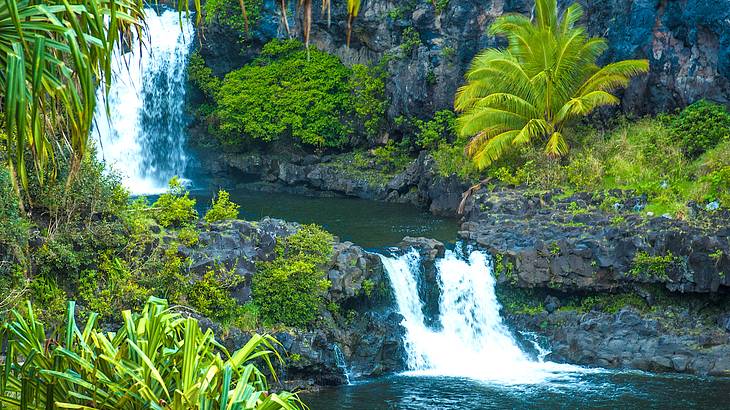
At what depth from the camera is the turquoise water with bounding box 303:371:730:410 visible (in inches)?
596

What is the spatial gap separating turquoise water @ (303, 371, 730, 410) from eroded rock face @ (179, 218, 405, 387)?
0.53 meters

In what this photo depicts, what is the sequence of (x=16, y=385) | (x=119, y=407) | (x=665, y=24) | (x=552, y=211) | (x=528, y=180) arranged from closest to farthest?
(x=119, y=407), (x=16, y=385), (x=552, y=211), (x=528, y=180), (x=665, y=24)

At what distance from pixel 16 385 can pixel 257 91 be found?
27049mm

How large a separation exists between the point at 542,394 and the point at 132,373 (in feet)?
34.2

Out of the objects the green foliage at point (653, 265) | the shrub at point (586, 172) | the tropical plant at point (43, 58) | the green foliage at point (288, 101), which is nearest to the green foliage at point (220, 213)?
the green foliage at point (653, 265)

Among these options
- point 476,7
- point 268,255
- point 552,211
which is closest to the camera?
point 268,255

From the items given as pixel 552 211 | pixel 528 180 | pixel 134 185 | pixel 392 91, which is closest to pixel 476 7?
pixel 392 91

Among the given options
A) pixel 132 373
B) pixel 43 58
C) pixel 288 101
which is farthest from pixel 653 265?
pixel 288 101

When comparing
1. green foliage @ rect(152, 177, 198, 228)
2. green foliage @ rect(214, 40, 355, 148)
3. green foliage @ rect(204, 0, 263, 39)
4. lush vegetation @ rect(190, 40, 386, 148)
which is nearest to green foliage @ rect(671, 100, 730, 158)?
lush vegetation @ rect(190, 40, 386, 148)

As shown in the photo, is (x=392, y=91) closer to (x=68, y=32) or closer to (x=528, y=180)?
(x=528, y=180)

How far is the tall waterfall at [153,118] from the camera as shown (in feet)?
107

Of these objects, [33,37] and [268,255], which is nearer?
[33,37]

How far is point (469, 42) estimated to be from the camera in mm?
29859

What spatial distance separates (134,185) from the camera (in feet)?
106
